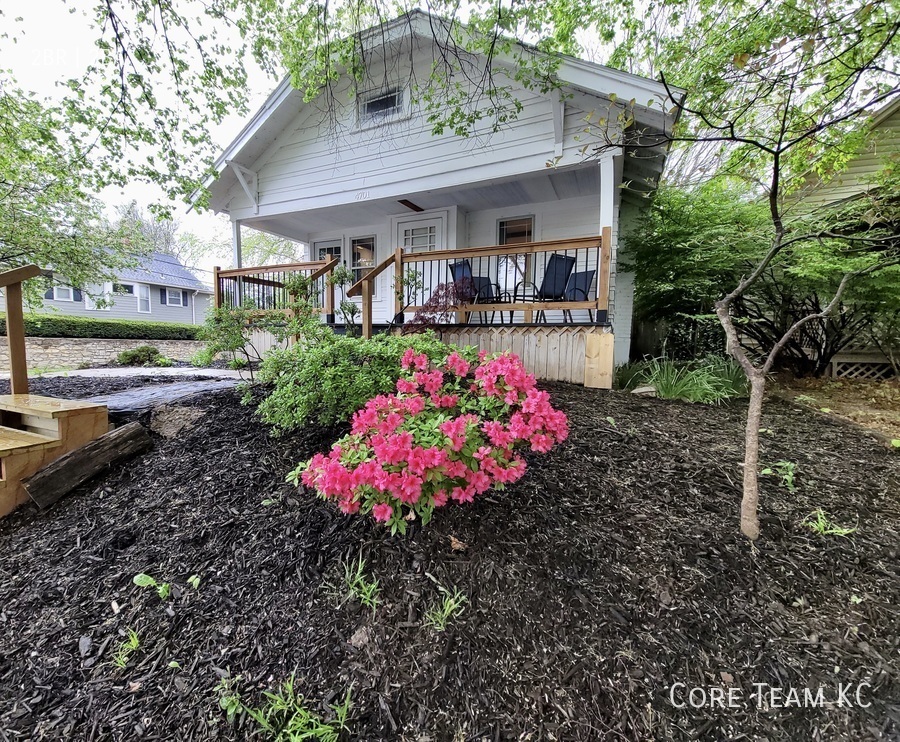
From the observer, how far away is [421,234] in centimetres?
791

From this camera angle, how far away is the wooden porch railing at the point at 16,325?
2.65m

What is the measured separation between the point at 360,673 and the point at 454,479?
0.71m

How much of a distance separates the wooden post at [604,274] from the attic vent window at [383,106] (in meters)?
4.48

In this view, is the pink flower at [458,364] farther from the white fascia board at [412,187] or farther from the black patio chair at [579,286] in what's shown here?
the white fascia board at [412,187]

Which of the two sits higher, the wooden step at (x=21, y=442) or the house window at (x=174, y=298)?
the house window at (x=174, y=298)

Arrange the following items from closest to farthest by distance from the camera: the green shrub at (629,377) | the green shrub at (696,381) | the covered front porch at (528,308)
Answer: the green shrub at (696,381)
the covered front porch at (528,308)
the green shrub at (629,377)

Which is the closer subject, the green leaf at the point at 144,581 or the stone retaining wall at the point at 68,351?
the green leaf at the point at 144,581

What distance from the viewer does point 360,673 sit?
Result: 1.27m

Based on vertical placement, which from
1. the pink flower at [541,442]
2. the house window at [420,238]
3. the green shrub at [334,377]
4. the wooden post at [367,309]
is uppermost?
the house window at [420,238]

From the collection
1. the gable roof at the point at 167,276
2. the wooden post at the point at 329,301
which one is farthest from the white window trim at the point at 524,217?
the gable roof at the point at 167,276

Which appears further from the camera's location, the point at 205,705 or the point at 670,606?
the point at 670,606

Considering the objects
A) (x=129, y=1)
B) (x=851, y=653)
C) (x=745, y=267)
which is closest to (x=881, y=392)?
(x=745, y=267)

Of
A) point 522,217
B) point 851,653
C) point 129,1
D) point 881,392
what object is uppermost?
point 129,1

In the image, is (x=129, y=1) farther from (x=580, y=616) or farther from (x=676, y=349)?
(x=676, y=349)
